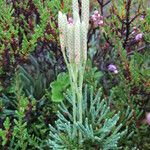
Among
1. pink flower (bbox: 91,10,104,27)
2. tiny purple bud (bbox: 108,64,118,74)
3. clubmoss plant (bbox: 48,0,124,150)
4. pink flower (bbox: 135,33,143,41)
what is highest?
pink flower (bbox: 91,10,104,27)

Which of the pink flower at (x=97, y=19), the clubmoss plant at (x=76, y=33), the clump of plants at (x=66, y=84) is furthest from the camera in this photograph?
the pink flower at (x=97, y=19)

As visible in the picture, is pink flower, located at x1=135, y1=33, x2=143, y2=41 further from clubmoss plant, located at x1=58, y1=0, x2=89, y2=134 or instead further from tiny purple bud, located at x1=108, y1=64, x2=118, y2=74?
clubmoss plant, located at x1=58, y1=0, x2=89, y2=134

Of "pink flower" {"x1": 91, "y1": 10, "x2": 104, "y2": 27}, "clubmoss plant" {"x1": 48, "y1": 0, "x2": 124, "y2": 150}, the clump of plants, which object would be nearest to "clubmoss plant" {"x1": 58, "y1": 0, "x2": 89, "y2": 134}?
"clubmoss plant" {"x1": 48, "y1": 0, "x2": 124, "y2": 150}

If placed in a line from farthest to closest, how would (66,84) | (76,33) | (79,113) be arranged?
(66,84) < (79,113) < (76,33)

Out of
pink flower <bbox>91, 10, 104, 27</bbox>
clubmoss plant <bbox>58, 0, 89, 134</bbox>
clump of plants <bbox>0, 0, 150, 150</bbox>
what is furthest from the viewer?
pink flower <bbox>91, 10, 104, 27</bbox>

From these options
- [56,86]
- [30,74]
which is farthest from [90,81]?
[30,74]

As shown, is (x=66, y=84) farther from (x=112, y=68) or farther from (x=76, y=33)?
(x=76, y=33)

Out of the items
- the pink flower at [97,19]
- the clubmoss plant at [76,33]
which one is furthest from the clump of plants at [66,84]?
the clubmoss plant at [76,33]

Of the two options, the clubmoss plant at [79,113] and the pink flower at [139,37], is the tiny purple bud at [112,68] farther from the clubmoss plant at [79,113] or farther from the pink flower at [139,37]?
the clubmoss plant at [79,113]

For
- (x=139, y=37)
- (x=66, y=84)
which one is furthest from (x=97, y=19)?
(x=66, y=84)

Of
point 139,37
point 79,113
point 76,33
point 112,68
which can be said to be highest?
point 139,37

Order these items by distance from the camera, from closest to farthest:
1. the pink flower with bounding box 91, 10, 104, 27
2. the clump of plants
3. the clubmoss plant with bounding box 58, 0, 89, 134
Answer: the clubmoss plant with bounding box 58, 0, 89, 134, the clump of plants, the pink flower with bounding box 91, 10, 104, 27
